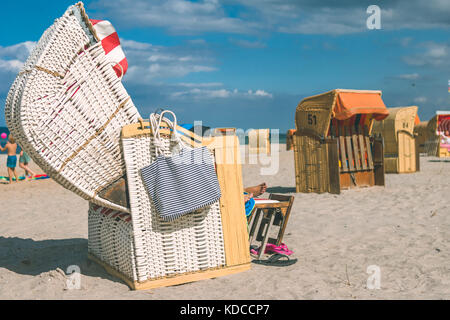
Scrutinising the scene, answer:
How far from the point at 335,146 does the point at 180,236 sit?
6485mm

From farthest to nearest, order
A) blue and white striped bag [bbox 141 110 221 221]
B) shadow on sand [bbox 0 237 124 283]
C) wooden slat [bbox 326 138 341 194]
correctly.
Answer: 1. wooden slat [bbox 326 138 341 194]
2. shadow on sand [bbox 0 237 124 283]
3. blue and white striped bag [bbox 141 110 221 221]

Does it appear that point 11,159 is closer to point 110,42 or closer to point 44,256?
point 44,256

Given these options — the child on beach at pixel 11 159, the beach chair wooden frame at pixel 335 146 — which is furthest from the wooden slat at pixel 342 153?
the child on beach at pixel 11 159

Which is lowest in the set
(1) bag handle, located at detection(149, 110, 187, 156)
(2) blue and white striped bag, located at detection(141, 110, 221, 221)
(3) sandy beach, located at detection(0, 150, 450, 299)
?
(3) sandy beach, located at detection(0, 150, 450, 299)

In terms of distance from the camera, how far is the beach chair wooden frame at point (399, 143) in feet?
45.8

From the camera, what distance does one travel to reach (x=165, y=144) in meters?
3.99

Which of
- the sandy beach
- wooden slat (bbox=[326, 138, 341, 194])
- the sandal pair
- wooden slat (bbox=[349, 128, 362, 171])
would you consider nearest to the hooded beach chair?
the sandy beach

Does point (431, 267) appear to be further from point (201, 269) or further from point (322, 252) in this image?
point (201, 269)

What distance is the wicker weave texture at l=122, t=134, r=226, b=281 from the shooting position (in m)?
3.90

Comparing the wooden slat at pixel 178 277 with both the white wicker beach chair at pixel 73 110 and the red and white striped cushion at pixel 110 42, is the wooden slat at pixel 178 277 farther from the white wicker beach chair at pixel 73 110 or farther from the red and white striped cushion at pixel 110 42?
the red and white striped cushion at pixel 110 42

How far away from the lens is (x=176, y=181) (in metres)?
3.91

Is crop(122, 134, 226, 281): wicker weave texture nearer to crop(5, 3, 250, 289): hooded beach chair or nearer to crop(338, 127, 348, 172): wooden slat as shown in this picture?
crop(5, 3, 250, 289): hooded beach chair

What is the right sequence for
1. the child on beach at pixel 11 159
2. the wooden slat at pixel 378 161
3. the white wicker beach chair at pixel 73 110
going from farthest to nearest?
1. the child on beach at pixel 11 159
2. the wooden slat at pixel 378 161
3. the white wicker beach chair at pixel 73 110

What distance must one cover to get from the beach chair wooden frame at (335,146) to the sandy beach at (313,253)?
634 mm
